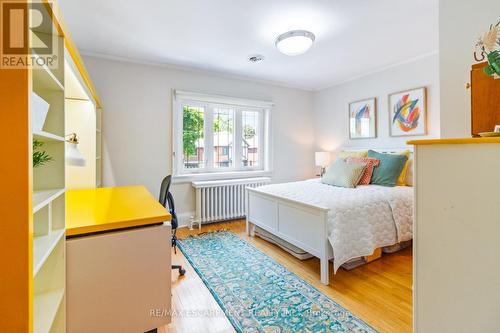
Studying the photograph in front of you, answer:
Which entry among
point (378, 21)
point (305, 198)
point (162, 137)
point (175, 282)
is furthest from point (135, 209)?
point (378, 21)

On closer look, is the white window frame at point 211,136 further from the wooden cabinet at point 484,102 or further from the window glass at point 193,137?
the wooden cabinet at point 484,102

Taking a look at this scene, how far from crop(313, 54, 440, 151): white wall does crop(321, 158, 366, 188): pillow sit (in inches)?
36.6

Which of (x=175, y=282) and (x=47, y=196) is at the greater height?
(x=47, y=196)

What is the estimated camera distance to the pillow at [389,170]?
2.92 m

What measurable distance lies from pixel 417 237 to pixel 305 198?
1.38 metres

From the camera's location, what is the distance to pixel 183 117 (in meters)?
3.59

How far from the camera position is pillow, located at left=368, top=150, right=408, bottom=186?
292 centimetres

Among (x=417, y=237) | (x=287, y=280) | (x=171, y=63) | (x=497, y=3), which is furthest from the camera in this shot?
(x=171, y=63)

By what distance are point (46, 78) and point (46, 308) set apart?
36.3 inches

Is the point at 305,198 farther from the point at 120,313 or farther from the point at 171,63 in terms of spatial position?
the point at 171,63

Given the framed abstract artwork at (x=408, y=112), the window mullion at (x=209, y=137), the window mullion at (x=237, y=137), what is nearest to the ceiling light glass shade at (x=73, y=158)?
the window mullion at (x=209, y=137)

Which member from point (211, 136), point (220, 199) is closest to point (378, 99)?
point (211, 136)

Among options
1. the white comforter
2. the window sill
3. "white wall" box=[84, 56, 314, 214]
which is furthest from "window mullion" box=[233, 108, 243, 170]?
the white comforter

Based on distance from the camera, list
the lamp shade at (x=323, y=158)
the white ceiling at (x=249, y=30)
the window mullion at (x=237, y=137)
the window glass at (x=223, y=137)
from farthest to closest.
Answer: the lamp shade at (x=323, y=158) < the window mullion at (x=237, y=137) < the window glass at (x=223, y=137) < the white ceiling at (x=249, y=30)
